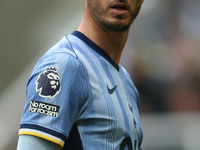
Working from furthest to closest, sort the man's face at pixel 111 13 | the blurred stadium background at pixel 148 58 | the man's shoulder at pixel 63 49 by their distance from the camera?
the blurred stadium background at pixel 148 58
the man's face at pixel 111 13
the man's shoulder at pixel 63 49

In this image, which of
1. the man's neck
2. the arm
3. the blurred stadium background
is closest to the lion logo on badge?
the arm

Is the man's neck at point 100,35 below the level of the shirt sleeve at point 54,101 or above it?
above

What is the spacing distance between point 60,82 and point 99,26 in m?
0.36

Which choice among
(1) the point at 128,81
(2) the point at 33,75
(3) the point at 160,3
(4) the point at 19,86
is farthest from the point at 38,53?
(2) the point at 33,75

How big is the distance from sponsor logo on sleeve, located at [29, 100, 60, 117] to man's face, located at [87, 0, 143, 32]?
16.1 inches

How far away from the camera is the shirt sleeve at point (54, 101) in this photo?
795mm

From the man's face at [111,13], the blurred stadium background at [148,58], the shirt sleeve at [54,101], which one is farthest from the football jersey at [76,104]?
the blurred stadium background at [148,58]

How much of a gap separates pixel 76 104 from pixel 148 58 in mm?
2166

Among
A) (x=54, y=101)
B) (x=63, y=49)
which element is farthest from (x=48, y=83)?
(x=63, y=49)

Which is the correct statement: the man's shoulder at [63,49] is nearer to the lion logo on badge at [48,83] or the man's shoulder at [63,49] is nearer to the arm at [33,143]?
the lion logo on badge at [48,83]

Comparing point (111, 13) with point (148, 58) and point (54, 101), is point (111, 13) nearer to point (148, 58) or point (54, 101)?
point (54, 101)

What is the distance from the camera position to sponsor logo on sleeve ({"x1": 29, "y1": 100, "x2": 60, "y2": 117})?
81 cm

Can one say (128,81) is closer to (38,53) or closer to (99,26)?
(99,26)

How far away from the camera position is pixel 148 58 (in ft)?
9.63
